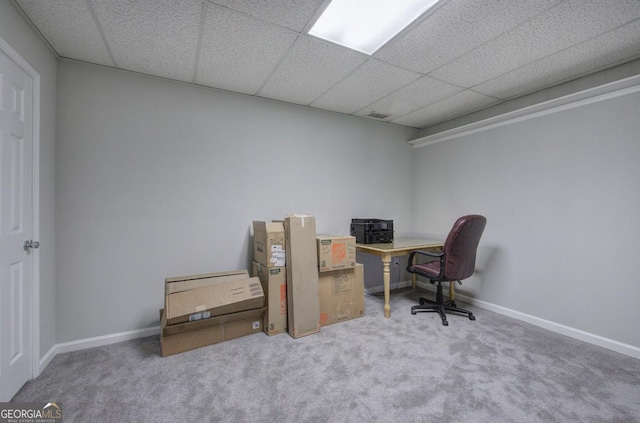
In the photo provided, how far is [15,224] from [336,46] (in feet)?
7.95

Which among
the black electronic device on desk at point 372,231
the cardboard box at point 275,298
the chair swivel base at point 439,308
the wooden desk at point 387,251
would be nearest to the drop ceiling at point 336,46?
the black electronic device on desk at point 372,231

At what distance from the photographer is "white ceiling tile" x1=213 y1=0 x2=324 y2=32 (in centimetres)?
160

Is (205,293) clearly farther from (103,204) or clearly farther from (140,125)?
(140,125)

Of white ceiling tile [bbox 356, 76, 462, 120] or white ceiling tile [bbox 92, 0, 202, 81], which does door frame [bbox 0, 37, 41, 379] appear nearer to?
white ceiling tile [bbox 92, 0, 202, 81]

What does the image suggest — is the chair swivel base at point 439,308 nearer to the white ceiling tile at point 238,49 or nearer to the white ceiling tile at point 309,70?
the white ceiling tile at point 309,70

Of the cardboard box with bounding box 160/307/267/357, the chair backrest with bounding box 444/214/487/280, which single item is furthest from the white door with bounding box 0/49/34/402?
the chair backrest with bounding box 444/214/487/280

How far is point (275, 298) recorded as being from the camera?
248 centimetres

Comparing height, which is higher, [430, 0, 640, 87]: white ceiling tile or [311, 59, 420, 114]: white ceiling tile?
[311, 59, 420, 114]: white ceiling tile

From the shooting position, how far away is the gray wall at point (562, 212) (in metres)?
2.22

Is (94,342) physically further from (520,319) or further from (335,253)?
(520,319)

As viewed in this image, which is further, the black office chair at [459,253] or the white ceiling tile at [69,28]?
the black office chair at [459,253]

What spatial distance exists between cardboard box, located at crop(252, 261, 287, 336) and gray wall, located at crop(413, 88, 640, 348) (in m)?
2.34

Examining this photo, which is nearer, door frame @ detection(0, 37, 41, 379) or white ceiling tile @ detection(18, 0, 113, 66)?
white ceiling tile @ detection(18, 0, 113, 66)

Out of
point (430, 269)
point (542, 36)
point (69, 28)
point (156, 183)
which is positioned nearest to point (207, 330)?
point (156, 183)
